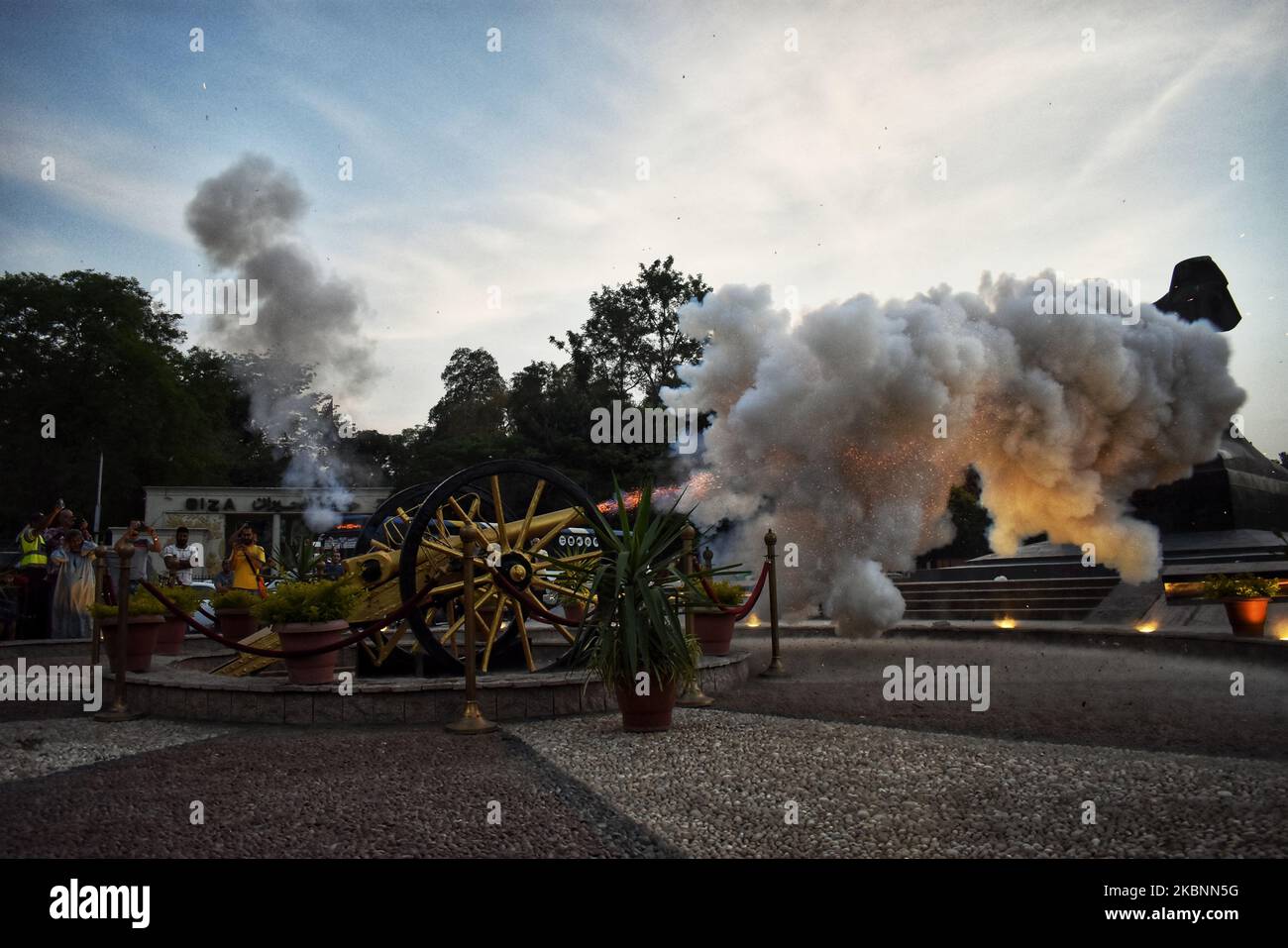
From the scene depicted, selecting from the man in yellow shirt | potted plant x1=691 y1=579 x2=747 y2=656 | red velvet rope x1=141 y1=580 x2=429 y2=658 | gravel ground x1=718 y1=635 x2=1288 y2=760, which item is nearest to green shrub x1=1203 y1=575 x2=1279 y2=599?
gravel ground x1=718 y1=635 x2=1288 y2=760

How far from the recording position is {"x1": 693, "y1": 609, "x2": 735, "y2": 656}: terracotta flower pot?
10011 millimetres

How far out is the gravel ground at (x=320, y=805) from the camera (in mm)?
3723

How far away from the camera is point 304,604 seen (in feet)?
23.2

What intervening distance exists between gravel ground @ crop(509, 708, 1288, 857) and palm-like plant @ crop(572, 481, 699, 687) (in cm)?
46

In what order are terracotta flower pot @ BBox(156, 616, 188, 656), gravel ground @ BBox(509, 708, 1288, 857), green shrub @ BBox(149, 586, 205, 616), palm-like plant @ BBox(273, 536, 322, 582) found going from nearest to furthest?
1. gravel ground @ BBox(509, 708, 1288, 857)
2. green shrub @ BBox(149, 586, 205, 616)
3. palm-like plant @ BBox(273, 536, 322, 582)
4. terracotta flower pot @ BBox(156, 616, 188, 656)

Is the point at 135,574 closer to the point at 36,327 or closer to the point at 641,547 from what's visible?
the point at 641,547

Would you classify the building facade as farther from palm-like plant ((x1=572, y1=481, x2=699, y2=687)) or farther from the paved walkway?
palm-like plant ((x1=572, y1=481, x2=699, y2=687))

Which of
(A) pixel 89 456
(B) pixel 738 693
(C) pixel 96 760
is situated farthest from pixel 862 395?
(A) pixel 89 456

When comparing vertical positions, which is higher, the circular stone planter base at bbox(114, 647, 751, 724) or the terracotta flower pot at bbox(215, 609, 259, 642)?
the terracotta flower pot at bbox(215, 609, 259, 642)

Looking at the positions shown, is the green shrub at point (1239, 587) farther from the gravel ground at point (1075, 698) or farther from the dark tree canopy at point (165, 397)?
the dark tree canopy at point (165, 397)

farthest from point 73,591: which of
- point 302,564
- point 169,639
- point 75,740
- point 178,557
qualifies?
point 75,740

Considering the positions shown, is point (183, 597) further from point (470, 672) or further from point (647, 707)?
point (647, 707)

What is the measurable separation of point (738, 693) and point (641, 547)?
258 centimetres

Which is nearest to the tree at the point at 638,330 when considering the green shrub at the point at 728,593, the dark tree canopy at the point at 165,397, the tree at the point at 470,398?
the dark tree canopy at the point at 165,397
